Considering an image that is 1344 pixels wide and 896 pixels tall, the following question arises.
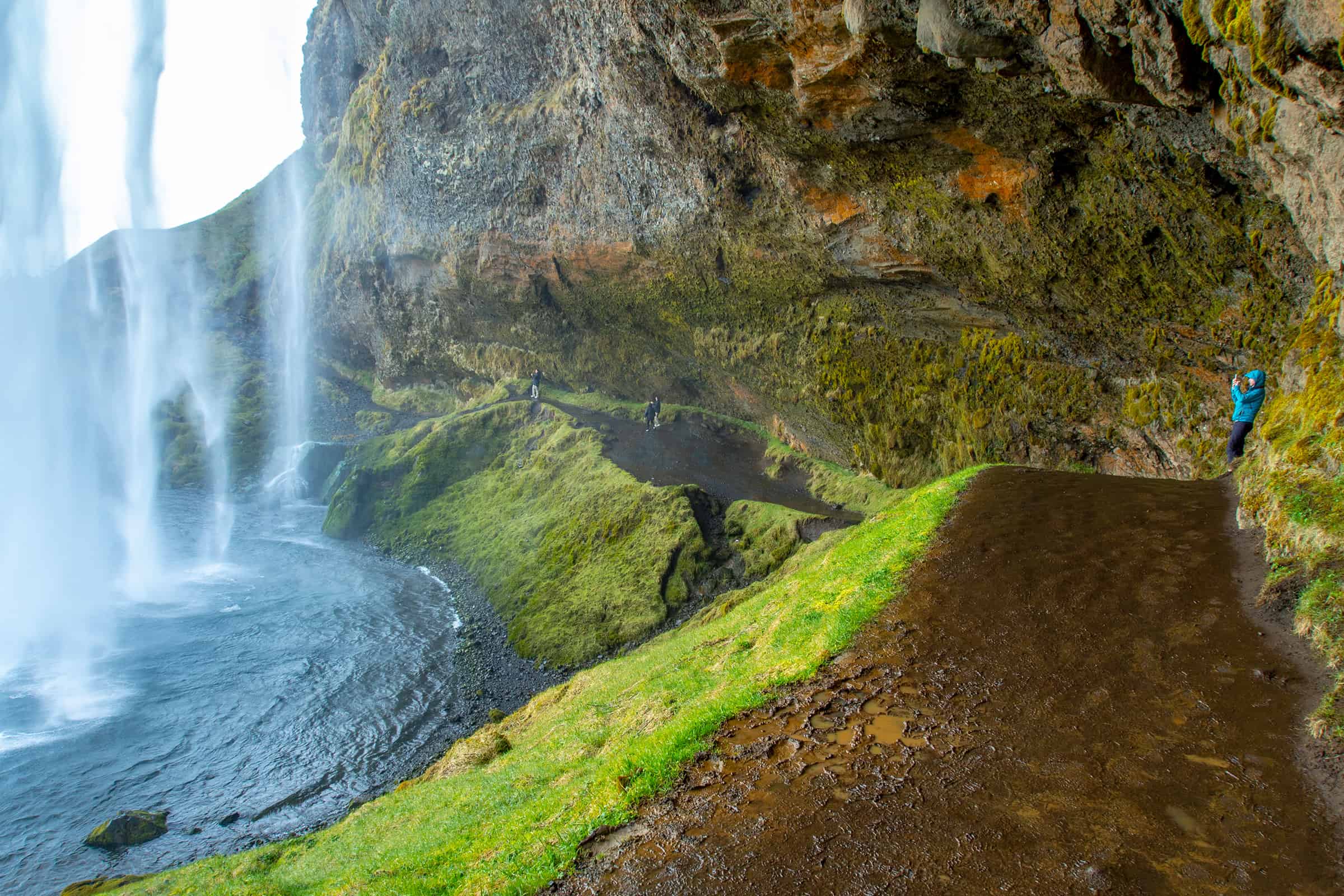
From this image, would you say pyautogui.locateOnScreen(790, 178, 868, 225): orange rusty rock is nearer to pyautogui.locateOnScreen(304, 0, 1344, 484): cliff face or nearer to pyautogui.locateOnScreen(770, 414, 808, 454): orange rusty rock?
pyautogui.locateOnScreen(304, 0, 1344, 484): cliff face

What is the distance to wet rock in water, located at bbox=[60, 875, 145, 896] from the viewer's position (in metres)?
15.5

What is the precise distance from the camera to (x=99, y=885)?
626 inches

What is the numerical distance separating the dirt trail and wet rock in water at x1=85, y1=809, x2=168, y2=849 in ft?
58.7

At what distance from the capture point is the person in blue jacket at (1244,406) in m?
14.2

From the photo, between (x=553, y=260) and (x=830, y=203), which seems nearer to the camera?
(x=830, y=203)

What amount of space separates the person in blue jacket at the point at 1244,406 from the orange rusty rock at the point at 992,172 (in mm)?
6230

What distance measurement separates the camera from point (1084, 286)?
18219 mm

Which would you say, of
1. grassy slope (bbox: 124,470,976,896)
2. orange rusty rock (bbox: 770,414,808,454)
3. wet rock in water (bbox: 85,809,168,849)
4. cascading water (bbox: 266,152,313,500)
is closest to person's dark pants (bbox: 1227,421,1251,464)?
grassy slope (bbox: 124,470,976,896)

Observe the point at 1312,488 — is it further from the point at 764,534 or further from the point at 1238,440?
the point at 764,534

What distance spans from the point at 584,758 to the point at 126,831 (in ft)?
48.0

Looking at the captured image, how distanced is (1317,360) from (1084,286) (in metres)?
6.43

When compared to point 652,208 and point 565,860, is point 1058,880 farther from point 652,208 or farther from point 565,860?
point 652,208

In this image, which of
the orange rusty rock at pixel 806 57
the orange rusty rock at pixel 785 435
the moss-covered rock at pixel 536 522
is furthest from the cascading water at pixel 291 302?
the orange rusty rock at pixel 806 57

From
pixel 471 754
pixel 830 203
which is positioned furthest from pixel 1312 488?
pixel 830 203
